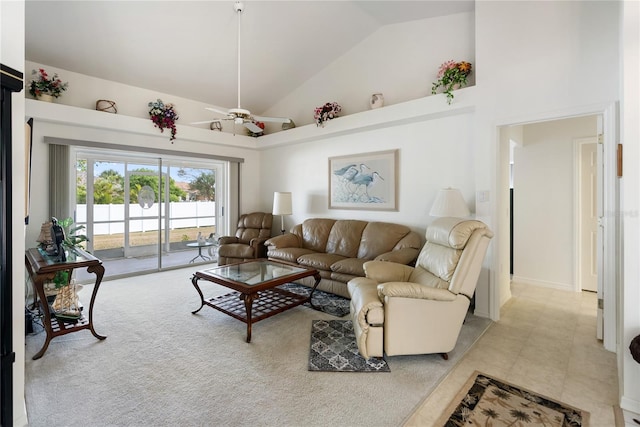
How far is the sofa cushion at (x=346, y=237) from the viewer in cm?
438

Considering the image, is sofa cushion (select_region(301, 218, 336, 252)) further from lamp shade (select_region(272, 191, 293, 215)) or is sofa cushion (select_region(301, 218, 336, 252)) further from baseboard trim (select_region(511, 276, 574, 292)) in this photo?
baseboard trim (select_region(511, 276, 574, 292))

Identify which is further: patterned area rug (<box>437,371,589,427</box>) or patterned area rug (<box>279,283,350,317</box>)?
patterned area rug (<box>279,283,350,317</box>)

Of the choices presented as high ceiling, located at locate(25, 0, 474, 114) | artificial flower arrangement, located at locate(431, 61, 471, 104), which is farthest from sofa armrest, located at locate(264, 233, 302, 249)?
artificial flower arrangement, located at locate(431, 61, 471, 104)

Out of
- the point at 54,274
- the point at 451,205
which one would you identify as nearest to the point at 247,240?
the point at 54,274

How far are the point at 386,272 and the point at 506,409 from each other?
4.44 ft

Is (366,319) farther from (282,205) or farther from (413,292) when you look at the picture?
(282,205)

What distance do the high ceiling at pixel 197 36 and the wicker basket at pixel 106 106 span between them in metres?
0.38

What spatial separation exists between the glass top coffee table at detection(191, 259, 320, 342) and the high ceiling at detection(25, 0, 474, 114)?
3.18 meters

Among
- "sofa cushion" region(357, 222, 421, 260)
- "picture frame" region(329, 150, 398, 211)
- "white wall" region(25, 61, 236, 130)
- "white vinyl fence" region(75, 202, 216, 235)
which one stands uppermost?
"white wall" region(25, 61, 236, 130)

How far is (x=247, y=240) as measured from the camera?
5.58 m

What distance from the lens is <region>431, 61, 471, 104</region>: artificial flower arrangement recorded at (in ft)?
11.3

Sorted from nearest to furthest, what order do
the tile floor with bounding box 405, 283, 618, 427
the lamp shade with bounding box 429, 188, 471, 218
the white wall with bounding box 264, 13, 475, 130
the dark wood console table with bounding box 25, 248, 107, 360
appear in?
the tile floor with bounding box 405, 283, 618, 427
the dark wood console table with bounding box 25, 248, 107, 360
the lamp shade with bounding box 429, 188, 471, 218
the white wall with bounding box 264, 13, 475, 130

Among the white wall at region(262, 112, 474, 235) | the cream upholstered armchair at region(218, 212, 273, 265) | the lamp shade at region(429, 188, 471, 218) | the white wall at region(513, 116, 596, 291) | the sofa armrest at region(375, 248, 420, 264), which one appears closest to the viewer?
the lamp shade at region(429, 188, 471, 218)

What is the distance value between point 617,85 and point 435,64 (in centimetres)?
201
